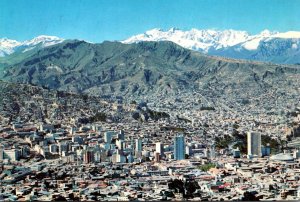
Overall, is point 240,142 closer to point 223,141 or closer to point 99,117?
point 223,141

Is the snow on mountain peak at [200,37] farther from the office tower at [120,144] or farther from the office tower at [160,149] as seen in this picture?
the office tower at [160,149]

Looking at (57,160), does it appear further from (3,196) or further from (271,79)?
(271,79)

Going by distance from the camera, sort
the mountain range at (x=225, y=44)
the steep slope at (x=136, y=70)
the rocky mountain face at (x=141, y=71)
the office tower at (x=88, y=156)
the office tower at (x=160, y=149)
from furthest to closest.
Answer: the mountain range at (x=225, y=44) → the steep slope at (x=136, y=70) → the rocky mountain face at (x=141, y=71) → the office tower at (x=160, y=149) → the office tower at (x=88, y=156)

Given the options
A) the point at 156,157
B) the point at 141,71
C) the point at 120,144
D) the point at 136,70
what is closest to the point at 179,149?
the point at 156,157

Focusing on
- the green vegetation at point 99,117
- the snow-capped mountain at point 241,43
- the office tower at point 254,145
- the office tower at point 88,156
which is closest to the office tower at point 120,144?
the office tower at point 88,156

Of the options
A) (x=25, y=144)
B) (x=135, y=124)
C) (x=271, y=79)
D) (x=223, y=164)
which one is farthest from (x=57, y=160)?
(x=271, y=79)

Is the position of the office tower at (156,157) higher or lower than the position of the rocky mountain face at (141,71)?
lower

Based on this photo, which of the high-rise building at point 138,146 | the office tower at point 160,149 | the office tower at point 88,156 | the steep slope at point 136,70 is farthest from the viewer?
the steep slope at point 136,70
